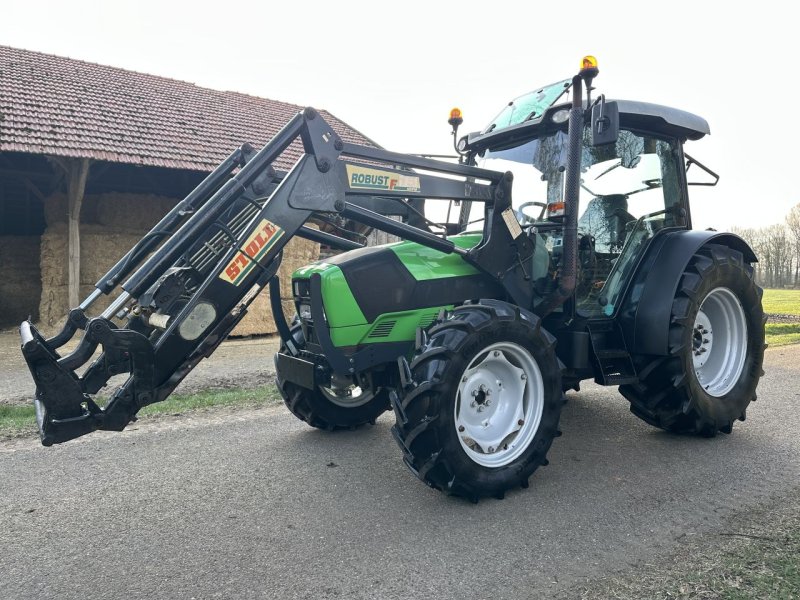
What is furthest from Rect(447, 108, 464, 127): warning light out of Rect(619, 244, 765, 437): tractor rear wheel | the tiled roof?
the tiled roof

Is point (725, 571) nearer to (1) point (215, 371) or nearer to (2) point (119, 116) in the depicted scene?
(1) point (215, 371)

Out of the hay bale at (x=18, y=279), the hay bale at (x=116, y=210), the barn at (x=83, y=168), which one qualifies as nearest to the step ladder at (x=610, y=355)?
the barn at (x=83, y=168)

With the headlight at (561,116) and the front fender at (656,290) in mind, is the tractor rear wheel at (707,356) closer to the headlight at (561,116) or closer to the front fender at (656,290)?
the front fender at (656,290)

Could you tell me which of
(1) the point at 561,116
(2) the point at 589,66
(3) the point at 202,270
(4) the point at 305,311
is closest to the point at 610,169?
(1) the point at 561,116

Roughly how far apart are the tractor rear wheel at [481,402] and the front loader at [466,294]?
1 cm

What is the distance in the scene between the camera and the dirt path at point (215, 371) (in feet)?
20.7

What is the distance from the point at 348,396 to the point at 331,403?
19 cm

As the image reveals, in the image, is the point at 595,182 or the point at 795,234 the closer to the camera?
the point at 595,182

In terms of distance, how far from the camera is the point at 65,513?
3053mm

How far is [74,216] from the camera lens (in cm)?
991

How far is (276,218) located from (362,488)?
1581 mm

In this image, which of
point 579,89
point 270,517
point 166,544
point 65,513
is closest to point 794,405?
point 579,89

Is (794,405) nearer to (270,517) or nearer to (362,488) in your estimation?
(362,488)

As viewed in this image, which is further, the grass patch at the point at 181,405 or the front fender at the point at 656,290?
the grass patch at the point at 181,405
